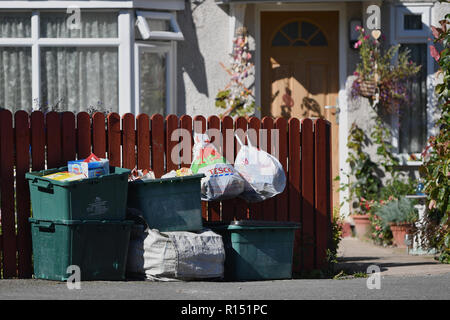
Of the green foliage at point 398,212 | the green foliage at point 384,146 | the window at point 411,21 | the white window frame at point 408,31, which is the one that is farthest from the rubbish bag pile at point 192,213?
the window at point 411,21

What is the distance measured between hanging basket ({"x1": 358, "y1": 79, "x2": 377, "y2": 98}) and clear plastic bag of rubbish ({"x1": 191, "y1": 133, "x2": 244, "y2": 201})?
13.6ft

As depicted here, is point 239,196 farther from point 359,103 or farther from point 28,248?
point 359,103

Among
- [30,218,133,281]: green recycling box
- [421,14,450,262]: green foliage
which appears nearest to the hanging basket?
[421,14,450,262]: green foliage

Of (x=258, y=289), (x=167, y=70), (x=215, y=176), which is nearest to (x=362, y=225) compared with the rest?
(x=167, y=70)

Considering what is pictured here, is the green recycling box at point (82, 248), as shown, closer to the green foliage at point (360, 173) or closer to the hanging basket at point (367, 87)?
the green foliage at point (360, 173)

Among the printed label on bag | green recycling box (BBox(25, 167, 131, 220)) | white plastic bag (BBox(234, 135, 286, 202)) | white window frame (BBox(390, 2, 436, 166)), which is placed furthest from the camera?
white window frame (BBox(390, 2, 436, 166))

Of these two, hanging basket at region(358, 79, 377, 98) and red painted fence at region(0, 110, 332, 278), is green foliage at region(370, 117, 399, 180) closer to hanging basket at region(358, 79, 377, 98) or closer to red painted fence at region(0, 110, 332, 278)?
hanging basket at region(358, 79, 377, 98)

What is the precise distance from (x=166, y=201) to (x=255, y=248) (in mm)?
914

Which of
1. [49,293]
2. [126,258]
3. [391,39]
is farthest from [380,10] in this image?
[49,293]

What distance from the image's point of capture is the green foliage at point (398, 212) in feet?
36.3

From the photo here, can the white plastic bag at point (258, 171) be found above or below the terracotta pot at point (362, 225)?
above

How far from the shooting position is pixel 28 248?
791cm

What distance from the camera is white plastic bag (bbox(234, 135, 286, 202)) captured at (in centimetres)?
819
